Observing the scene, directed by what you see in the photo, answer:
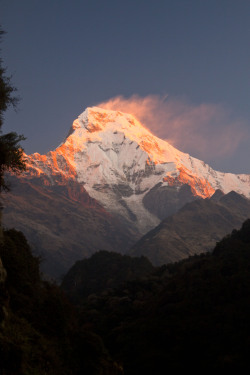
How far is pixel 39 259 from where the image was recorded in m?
44.9

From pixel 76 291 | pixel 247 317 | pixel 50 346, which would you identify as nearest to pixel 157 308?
pixel 247 317

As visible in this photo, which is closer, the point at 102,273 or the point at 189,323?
the point at 189,323

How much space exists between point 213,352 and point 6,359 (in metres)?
42.9

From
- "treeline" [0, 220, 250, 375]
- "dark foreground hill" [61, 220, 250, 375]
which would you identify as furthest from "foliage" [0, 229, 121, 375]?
"dark foreground hill" [61, 220, 250, 375]

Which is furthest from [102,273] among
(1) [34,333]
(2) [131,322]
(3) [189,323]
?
(1) [34,333]

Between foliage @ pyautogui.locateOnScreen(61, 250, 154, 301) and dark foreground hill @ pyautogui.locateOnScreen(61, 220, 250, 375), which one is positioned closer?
dark foreground hill @ pyautogui.locateOnScreen(61, 220, 250, 375)

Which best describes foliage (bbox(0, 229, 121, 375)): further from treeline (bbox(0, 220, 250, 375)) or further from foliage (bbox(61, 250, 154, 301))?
foliage (bbox(61, 250, 154, 301))

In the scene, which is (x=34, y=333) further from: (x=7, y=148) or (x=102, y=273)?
(x=102, y=273)

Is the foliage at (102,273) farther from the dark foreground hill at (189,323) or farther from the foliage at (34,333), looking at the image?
the foliage at (34,333)

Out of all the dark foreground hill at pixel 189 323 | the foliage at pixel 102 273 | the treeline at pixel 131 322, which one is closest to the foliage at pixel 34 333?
the treeline at pixel 131 322

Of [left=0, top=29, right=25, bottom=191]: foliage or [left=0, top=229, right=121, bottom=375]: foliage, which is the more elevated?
[left=0, top=29, right=25, bottom=191]: foliage

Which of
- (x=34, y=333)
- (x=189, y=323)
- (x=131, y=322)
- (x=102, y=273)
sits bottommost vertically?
(x=102, y=273)

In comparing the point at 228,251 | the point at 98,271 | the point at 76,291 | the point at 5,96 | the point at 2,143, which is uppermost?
the point at 228,251

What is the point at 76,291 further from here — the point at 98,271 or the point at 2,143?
the point at 2,143
